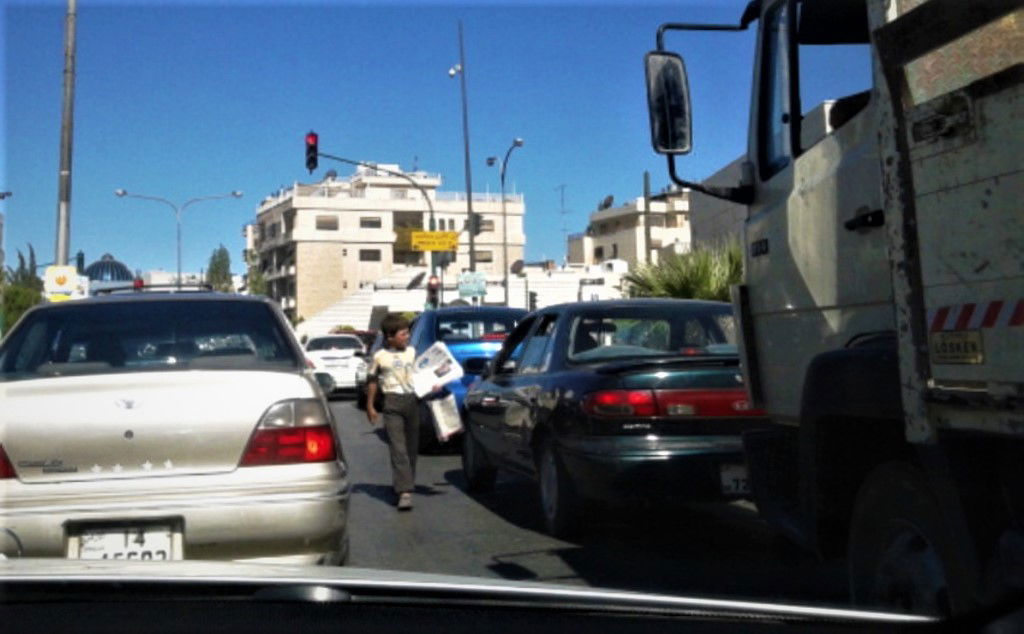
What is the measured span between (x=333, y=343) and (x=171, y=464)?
63.5 feet

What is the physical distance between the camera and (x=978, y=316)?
2549 mm

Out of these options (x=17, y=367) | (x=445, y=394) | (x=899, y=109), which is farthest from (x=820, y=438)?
(x=445, y=394)

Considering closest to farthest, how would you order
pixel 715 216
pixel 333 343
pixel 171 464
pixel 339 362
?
pixel 171 464 < pixel 339 362 < pixel 333 343 < pixel 715 216

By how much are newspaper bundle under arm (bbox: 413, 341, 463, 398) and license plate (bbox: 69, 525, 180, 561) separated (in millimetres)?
4228

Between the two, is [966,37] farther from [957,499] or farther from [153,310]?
[153,310]

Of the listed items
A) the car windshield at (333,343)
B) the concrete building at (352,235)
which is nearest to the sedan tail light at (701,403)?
the car windshield at (333,343)

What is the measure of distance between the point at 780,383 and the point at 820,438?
35.3 inches

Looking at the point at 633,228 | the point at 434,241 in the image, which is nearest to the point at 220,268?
the point at 633,228

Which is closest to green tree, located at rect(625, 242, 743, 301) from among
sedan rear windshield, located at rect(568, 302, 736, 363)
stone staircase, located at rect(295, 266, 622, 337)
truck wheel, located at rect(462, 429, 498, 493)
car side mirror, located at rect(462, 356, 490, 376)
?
car side mirror, located at rect(462, 356, 490, 376)

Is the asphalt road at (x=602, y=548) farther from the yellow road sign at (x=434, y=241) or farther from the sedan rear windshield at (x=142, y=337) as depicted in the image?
the yellow road sign at (x=434, y=241)

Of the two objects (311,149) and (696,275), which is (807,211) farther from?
(311,149)

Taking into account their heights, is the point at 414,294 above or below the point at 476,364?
above

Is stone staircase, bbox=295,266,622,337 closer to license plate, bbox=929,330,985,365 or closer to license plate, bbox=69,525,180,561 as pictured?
license plate, bbox=69,525,180,561

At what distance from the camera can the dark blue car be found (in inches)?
464
